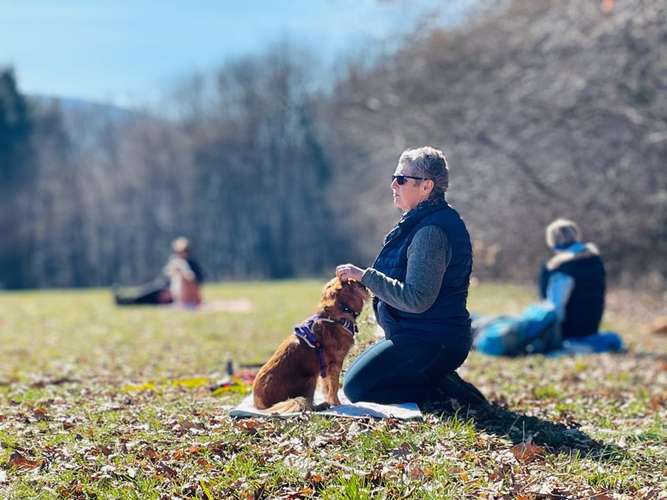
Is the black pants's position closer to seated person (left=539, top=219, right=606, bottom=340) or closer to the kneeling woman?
seated person (left=539, top=219, right=606, bottom=340)

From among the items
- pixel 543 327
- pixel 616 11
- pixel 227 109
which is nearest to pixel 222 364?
pixel 543 327

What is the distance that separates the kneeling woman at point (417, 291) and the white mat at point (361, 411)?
14cm

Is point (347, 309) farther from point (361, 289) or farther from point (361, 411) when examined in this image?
point (361, 411)

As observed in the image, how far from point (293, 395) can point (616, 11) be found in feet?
42.9

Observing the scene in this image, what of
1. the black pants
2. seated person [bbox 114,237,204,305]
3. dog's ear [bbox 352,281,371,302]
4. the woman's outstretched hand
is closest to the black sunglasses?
the woman's outstretched hand

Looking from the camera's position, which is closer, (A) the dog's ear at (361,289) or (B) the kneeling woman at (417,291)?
(B) the kneeling woman at (417,291)

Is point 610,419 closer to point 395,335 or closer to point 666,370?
point 395,335

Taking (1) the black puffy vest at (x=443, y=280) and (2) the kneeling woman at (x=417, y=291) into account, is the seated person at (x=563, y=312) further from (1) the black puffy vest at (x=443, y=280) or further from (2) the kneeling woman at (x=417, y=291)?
(1) the black puffy vest at (x=443, y=280)

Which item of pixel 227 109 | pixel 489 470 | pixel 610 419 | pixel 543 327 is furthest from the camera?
pixel 227 109

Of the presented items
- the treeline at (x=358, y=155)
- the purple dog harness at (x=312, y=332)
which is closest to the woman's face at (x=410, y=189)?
the purple dog harness at (x=312, y=332)

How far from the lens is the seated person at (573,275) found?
992 cm

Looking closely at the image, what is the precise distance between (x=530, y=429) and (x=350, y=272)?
68.3 inches

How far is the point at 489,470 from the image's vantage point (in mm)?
4633

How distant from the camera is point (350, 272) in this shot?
543 centimetres
